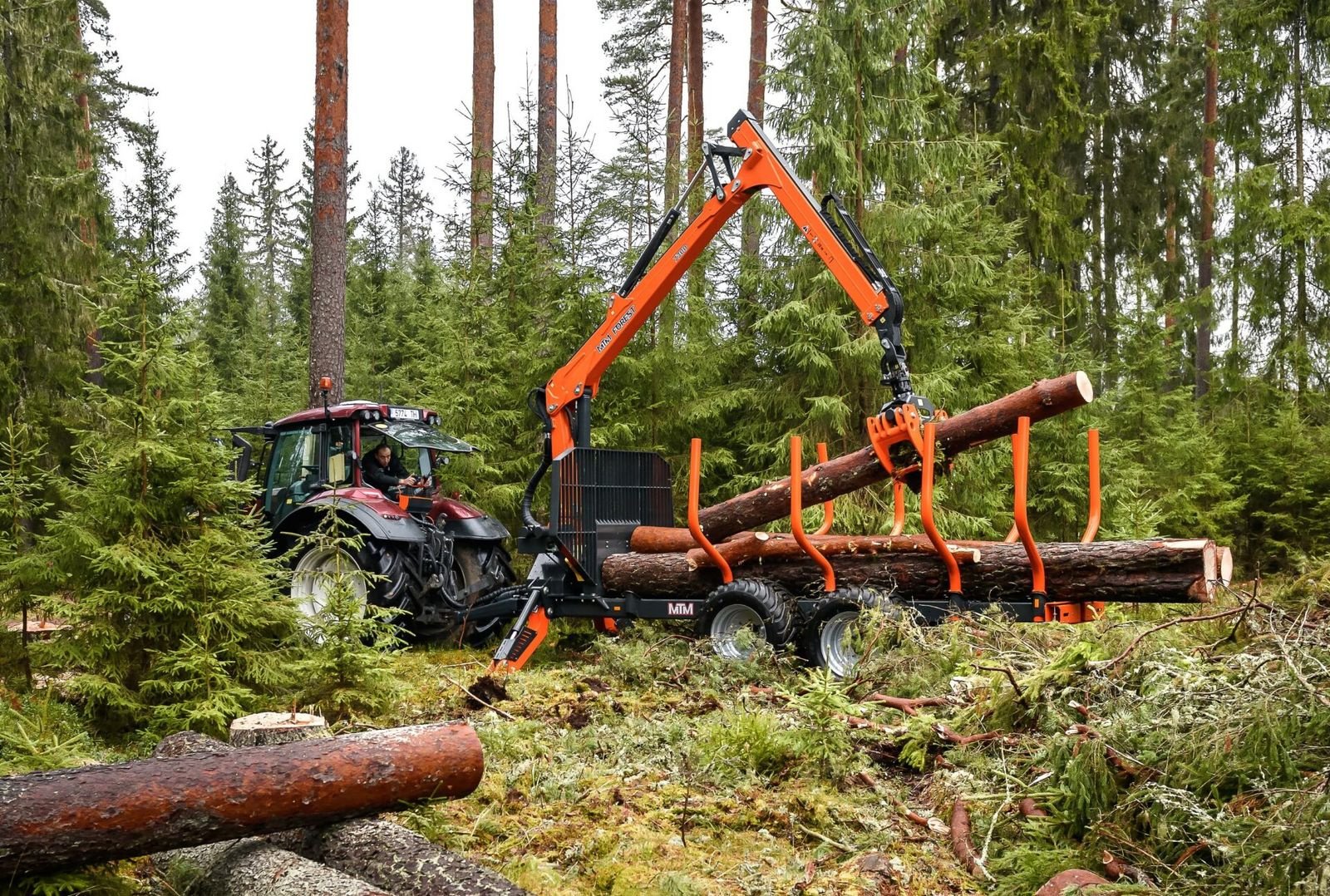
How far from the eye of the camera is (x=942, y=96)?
49.6 feet

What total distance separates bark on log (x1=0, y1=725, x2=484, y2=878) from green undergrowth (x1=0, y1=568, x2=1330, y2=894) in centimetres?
33

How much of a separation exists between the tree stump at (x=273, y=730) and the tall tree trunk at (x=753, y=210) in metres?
9.83

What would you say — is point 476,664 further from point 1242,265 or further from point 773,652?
point 1242,265

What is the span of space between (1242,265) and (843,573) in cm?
1344

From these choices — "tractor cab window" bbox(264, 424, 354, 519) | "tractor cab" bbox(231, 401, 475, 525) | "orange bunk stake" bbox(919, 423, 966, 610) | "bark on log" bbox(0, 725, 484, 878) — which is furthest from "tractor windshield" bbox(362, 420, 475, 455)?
"bark on log" bbox(0, 725, 484, 878)

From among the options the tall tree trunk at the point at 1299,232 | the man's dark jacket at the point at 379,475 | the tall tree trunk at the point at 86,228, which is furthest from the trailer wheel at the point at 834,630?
the tall tree trunk at the point at 1299,232

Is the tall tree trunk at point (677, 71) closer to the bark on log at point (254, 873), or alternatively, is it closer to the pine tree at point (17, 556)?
the pine tree at point (17, 556)

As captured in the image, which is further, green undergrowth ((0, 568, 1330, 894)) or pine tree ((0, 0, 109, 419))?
pine tree ((0, 0, 109, 419))

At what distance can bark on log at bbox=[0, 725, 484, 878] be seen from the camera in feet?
11.5

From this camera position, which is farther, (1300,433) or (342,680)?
(1300,433)

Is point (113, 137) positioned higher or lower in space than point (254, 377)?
higher

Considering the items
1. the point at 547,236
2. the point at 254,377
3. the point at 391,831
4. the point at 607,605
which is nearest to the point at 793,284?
the point at 547,236

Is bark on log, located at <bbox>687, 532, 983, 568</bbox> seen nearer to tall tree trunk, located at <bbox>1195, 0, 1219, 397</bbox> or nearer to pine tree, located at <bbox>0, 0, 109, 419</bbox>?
pine tree, located at <bbox>0, 0, 109, 419</bbox>

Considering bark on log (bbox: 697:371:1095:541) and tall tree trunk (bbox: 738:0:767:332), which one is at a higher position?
tall tree trunk (bbox: 738:0:767:332)
